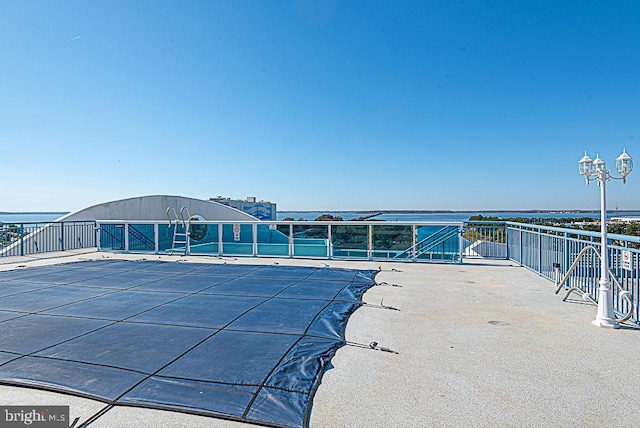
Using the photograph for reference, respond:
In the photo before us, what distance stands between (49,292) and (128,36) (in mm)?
6431

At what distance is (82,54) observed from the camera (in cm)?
814

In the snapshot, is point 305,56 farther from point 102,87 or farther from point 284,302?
point 284,302

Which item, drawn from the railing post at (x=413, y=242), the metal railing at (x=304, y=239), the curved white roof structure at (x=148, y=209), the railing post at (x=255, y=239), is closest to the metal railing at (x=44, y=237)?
the metal railing at (x=304, y=239)

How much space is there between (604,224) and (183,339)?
4067 millimetres

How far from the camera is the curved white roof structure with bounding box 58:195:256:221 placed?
11578 millimetres

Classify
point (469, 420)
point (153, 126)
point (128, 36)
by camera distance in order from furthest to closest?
point (153, 126)
point (128, 36)
point (469, 420)

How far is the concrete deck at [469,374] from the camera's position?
1727 mm

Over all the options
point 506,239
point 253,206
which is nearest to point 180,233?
point 506,239

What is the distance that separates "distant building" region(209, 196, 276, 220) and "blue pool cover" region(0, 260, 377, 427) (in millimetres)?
14653

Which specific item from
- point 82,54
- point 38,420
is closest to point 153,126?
point 82,54

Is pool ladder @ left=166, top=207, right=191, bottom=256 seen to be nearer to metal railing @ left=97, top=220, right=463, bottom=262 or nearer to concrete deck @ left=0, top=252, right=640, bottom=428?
metal railing @ left=97, top=220, right=463, bottom=262

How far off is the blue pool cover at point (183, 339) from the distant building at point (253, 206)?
14.7m

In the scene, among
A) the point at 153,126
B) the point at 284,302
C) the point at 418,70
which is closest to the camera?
the point at 284,302

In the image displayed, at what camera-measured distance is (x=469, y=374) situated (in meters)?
2.24
